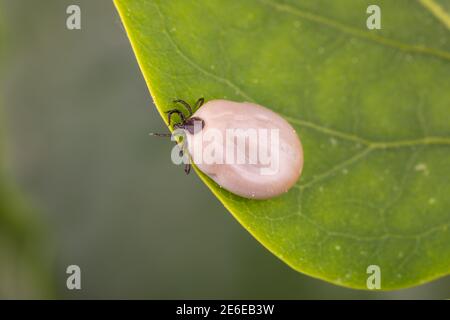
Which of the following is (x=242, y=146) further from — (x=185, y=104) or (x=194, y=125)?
(x=185, y=104)

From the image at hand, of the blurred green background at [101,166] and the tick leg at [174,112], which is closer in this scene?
the tick leg at [174,112]

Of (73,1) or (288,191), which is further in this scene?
(73,1)

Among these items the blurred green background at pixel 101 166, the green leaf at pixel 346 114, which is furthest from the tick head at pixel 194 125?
the blurred green background at pixel 101 166

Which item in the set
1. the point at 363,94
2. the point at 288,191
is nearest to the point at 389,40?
the point at 363,94

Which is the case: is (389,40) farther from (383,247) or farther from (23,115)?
(23,115)

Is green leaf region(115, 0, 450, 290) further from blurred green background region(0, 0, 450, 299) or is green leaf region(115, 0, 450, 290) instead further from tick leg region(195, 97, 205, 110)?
blurred green background region(0, 0, 450, 299)

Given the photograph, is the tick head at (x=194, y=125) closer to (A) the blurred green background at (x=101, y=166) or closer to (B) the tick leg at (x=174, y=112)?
(B) the tick leg at (x=174, y=112)
